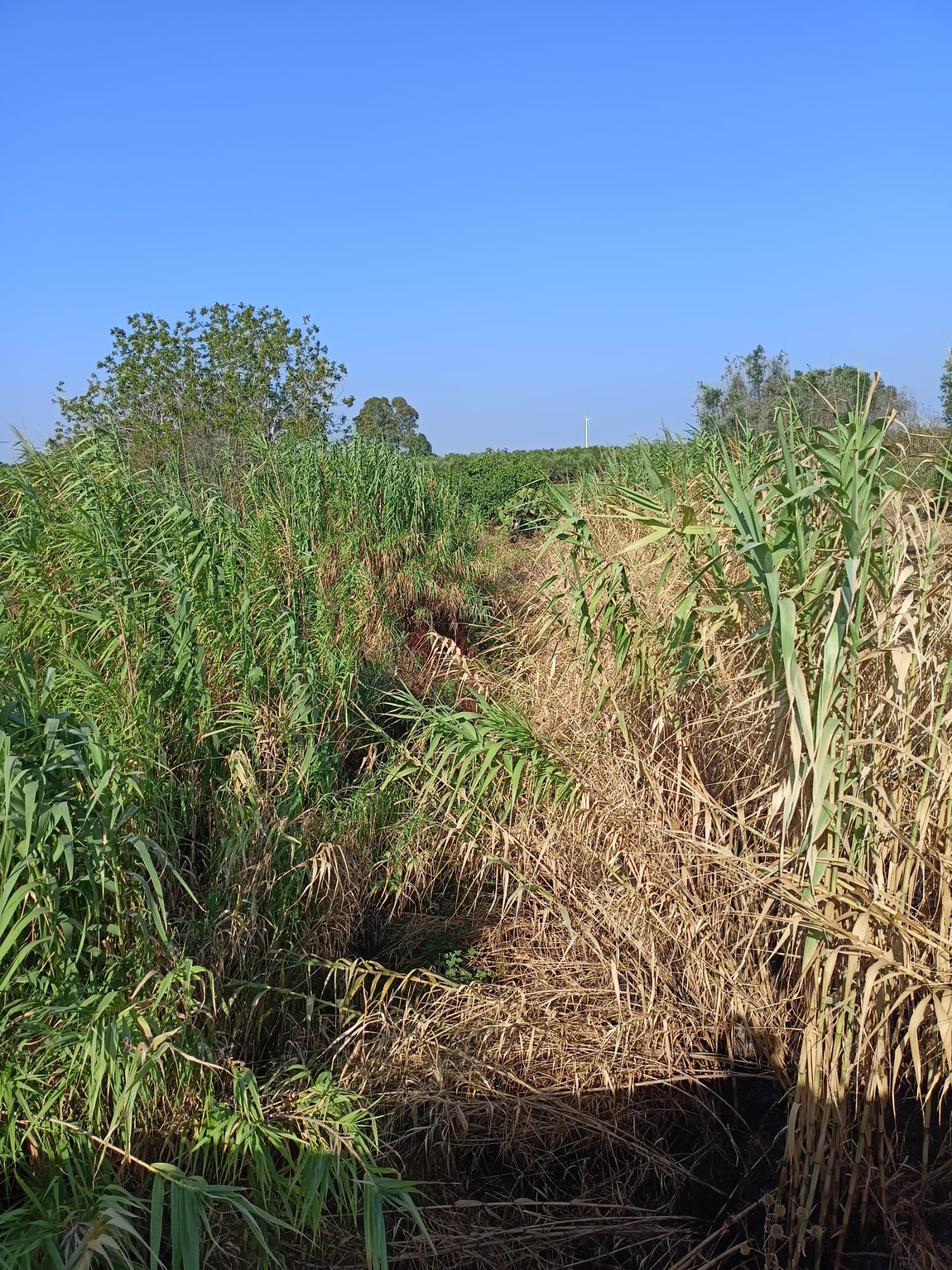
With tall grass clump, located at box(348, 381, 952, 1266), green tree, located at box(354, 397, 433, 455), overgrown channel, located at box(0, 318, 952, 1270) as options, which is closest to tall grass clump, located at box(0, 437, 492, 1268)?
overgrown channel, located at box(0, 318, 952, 1270)

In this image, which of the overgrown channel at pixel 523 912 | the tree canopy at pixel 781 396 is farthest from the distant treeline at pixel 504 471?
the overgrown channel at pixel 523 912

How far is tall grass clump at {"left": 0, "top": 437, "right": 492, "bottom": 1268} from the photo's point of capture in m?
2.41

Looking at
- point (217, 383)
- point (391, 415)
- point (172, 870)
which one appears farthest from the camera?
point (391, 415)

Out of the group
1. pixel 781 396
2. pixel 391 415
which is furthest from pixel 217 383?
pixel 391 415

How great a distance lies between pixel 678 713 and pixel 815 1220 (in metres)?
1.63

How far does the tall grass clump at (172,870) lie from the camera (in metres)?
2.41

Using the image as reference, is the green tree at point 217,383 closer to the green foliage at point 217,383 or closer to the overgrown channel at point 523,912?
the green foliage at point 217,383

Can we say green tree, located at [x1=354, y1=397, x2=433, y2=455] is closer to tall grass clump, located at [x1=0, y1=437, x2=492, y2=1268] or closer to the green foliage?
the green foliage

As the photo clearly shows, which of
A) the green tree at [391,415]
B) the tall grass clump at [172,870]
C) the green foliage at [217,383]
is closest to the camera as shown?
the tall grass clump at [172,870]

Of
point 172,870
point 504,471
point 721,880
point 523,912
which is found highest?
point 504,471

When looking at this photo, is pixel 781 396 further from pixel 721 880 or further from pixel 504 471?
pixel 504 471

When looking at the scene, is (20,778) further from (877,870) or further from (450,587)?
(450,587)

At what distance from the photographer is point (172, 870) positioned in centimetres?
287

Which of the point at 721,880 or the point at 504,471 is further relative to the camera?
the point at 504,471
